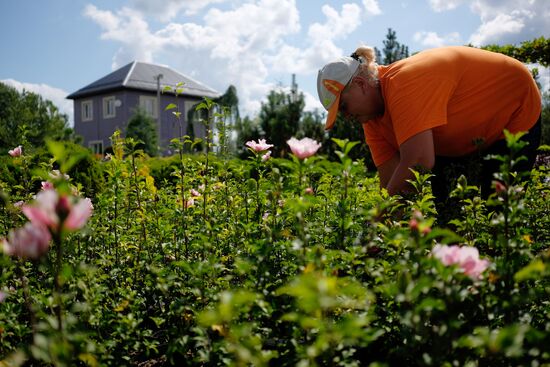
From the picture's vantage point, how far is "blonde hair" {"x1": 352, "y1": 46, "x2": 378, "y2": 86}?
2906mm

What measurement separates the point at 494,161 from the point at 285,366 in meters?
2.06

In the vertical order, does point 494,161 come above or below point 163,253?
above

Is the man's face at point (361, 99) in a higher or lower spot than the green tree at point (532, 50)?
lower

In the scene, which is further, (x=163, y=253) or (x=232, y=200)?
(x=232, y=200)

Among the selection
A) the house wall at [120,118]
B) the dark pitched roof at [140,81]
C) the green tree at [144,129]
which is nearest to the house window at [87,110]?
the house wall at [120,118]

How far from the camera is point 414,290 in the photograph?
1.28 meters

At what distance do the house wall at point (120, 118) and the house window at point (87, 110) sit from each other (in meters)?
0.23

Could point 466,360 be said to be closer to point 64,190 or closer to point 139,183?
point 64,190

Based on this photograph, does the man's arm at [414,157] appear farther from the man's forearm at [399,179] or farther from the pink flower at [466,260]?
the pink flower at [466,260]

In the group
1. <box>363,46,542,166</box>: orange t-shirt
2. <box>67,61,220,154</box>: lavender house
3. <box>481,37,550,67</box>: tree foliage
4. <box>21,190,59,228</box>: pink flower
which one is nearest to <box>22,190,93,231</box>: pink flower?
<box>21,190,59,228</box>: pink flower

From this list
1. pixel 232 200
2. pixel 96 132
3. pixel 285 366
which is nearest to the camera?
pixel 285 366

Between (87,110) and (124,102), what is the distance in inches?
171

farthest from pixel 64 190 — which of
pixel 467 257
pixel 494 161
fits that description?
pixel 494 161

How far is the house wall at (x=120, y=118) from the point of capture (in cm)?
3247
